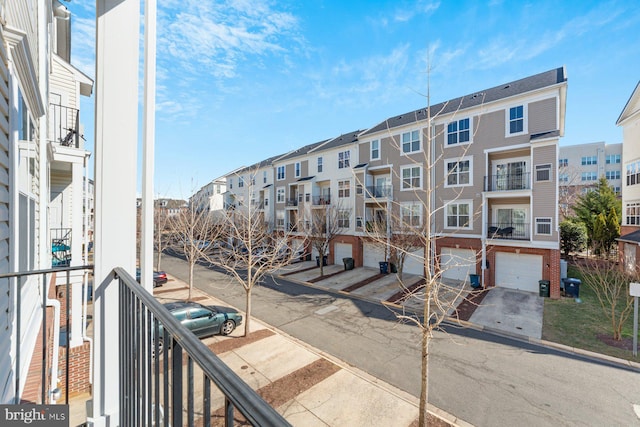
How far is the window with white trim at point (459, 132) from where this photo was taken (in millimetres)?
17736

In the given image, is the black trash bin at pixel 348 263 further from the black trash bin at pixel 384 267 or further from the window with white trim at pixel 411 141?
the window with white trim at pixel 411 141

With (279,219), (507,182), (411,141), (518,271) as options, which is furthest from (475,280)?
(279,219)

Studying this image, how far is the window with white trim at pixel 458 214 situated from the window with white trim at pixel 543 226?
11.1 ft

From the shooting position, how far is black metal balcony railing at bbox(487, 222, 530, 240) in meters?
16.0

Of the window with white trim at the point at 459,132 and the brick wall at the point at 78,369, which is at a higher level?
the window with white trim at the point at 459,132

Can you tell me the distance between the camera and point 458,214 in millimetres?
17828

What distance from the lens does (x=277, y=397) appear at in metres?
6.84

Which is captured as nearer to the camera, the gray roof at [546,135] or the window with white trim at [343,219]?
the gray roof at [546,135]

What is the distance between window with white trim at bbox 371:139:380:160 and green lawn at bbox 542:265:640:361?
13.7m

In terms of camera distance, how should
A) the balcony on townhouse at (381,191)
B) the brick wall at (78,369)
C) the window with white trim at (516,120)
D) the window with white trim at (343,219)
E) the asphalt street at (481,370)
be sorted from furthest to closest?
the window with white trim at (343,219), the balcony on townhouse at (381,191), the window with white trim at (516,120), the brick wall at (78,369), the asphalt street at (481,370)

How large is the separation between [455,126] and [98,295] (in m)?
20.0

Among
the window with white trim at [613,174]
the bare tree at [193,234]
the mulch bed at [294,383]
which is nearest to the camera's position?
the mulch bed at [294,383]

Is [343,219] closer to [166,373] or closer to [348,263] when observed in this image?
[348,263]

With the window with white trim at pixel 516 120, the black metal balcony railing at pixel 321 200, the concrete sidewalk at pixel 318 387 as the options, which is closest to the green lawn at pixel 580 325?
the concrete sidewalk at pixel 318 387
